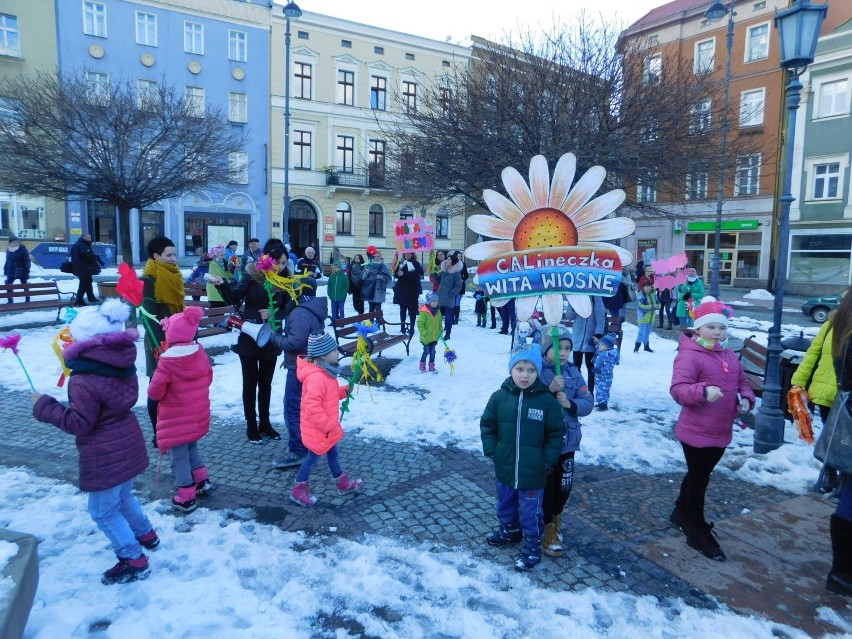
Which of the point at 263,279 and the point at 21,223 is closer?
the point at 263,279

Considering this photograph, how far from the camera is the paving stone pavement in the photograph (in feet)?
11.0

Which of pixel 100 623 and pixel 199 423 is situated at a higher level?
pixel 199 423

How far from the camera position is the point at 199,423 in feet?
13.1

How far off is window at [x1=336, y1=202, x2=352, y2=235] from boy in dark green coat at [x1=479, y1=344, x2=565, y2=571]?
→ 2928 centimetres

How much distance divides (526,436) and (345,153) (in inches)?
1204

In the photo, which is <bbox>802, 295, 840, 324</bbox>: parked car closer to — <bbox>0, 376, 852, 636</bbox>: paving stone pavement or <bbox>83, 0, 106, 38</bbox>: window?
<bbox>0, 376, 852, 636</bbox>: paving stone pavement

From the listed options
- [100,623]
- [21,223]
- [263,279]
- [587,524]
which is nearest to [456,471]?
[587,524]

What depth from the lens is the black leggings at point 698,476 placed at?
360cm

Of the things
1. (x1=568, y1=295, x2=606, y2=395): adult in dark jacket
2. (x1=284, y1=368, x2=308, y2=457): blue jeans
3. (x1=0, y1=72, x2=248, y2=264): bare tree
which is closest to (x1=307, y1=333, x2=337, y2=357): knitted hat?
(x1=284, y1=368, x2=308, y2=457): blue jeans

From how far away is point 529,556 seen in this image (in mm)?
3369

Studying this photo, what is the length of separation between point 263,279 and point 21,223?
87.4 feet

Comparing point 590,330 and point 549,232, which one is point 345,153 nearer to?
point 590,330

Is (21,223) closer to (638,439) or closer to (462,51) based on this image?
(462,51)

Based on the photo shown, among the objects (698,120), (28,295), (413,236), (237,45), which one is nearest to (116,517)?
(413,236)
